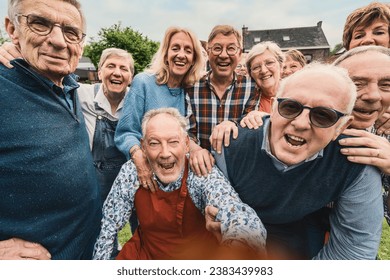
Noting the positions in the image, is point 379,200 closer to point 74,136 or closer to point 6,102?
point 74,136

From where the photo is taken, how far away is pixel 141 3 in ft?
4.92

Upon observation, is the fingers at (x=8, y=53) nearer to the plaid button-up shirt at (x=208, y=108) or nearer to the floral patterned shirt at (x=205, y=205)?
the floral patterned shirt at (x=205, y=205)

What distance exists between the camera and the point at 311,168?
1.28m

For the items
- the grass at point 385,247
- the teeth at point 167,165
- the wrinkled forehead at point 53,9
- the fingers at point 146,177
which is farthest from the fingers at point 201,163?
the grass at point 385,247

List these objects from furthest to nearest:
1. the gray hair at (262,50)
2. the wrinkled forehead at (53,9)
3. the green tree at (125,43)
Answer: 1. the gray hair at (262,50)
2. the green tree at (125,43)
3. the wrinkled forehead at (53,9)

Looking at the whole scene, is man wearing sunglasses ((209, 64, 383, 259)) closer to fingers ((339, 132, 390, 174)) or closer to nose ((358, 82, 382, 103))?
fingers ((339, 132, 390, 174))

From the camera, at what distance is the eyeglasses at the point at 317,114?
120 centimetres

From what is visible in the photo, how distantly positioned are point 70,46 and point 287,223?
5.27 ft

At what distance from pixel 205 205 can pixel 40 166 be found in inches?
36.2

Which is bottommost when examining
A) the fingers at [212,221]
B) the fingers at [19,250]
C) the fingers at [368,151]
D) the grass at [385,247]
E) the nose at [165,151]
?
the grass at [385,247]

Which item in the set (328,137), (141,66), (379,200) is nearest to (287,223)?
(379,200)

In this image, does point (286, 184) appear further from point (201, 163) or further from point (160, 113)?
point (160, 113)

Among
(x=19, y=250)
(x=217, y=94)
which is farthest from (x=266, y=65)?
(x=19, y=250)

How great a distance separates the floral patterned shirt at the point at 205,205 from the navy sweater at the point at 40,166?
0.16 m
